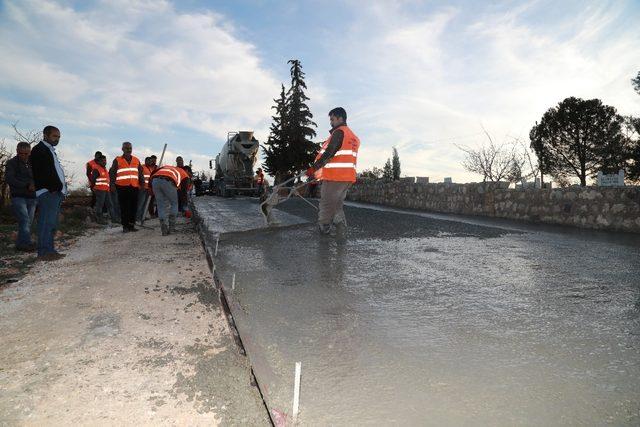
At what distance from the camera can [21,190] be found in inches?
270

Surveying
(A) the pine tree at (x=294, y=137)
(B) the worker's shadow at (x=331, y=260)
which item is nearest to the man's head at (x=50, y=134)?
(B) the worker's shadow at (x=331, y=260)

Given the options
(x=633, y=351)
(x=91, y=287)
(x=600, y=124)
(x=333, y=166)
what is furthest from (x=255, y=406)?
(x=600, y=124)

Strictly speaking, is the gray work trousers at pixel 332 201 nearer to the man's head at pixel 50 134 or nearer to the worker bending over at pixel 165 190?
the worker bending over at pixel 165 190

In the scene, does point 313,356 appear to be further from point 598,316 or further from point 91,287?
point 91,287

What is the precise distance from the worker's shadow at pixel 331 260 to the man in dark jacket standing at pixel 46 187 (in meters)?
3.60

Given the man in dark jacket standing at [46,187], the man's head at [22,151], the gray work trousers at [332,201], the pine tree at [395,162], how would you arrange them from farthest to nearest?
the pine tree at [395,162], the man's head at [22,151], the gray work trousers at [332,201], the man in dark jacket standing at [46,187]

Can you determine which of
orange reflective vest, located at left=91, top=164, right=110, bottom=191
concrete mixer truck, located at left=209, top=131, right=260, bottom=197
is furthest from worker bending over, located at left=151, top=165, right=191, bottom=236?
concrete mixer truck, located at left=209, top=131, right=260, bottom=197

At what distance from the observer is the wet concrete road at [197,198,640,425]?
1.75 meters

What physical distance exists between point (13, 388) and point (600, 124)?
173ft

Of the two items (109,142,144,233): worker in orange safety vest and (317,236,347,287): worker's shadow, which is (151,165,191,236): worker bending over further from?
(317,236,347,287): worker's shadow

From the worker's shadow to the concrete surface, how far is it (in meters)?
1.02

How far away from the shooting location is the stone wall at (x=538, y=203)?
7.88 metres

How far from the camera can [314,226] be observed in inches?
318

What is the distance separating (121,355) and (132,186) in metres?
7.33
